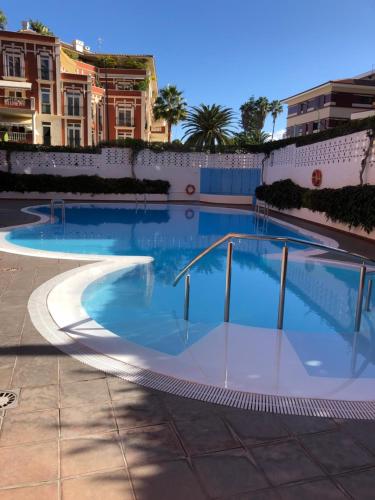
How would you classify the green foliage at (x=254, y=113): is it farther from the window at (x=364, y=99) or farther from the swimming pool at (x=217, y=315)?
the swimming pool at (x=217, y=315)

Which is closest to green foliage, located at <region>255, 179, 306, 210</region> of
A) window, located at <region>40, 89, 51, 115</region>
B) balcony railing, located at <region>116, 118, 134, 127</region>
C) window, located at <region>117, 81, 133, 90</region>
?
balcony railing, located at <region>116, 118, 134, 127</region>

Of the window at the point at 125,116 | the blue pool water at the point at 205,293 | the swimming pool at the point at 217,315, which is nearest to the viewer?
the swimming pool at the point at 217,315

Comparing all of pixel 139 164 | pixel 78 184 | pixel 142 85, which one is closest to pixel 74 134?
pixel 142 85

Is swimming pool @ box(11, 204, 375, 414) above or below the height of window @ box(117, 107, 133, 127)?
below

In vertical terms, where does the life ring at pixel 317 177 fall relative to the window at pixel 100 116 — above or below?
below

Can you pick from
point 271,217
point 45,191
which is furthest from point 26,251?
point 45,191

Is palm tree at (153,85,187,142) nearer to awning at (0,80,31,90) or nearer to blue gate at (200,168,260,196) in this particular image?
awning at (0,80,31,90)

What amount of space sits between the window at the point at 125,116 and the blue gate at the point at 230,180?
16063mm

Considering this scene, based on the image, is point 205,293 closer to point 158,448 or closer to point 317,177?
point 158,448

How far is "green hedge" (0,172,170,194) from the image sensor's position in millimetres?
20734

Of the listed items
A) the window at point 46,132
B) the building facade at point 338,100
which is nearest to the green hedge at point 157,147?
the window at point 46,132

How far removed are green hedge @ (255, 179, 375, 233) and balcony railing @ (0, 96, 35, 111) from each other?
21763mm

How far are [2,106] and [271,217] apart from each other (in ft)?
78.7

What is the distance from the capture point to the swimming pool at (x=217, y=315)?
11.5 feet
